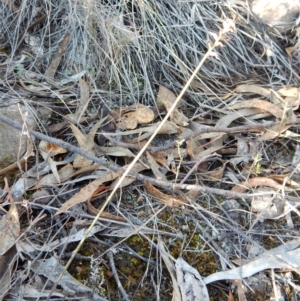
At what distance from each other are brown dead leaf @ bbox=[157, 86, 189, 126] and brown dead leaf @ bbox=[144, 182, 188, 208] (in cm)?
32

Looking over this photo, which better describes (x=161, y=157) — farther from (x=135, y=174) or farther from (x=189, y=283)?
(x=189, y=283)

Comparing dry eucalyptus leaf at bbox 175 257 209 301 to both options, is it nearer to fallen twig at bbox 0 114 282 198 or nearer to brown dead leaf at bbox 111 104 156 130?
fallen twig at bbox 0 114 282 198

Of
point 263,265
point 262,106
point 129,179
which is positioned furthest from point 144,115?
point 263,265

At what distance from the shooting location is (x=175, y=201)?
4.66 ft

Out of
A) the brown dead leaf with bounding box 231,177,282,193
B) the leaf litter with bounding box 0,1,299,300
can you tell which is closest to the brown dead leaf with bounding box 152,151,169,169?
the leaf litter with bounding box 0,1,299,300

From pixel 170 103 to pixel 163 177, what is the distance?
35cm

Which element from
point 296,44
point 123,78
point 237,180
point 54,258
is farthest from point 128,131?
point 296,44

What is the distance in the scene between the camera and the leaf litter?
1309 millimetres

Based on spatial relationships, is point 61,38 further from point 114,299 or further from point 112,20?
point 114,299

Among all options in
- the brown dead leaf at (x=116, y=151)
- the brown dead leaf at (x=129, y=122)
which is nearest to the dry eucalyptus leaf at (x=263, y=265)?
the brown dead leaf at (x=116, y=151)

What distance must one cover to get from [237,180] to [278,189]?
0.41 feet

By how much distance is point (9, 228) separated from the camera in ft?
4.37

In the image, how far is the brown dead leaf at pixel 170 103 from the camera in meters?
1.67

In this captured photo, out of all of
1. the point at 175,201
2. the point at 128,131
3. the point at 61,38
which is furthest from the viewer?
the point at 61,38
